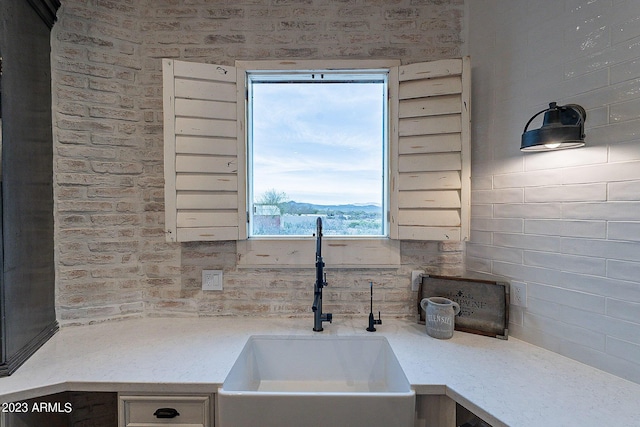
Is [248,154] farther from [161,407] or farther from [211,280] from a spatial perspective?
[161,407]

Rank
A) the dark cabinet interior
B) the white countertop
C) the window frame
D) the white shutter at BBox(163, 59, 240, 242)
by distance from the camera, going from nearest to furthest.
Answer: the white countertop, the dark cabinet interior, the white shutter at BBox(163, 59, 240, 242), the window frame

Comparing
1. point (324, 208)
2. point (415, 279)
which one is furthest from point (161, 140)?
point (415, 279)

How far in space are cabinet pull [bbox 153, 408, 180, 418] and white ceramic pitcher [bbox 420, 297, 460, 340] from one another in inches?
46.2

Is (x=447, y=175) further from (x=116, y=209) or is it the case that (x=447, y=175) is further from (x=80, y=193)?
(x=80, y=193)

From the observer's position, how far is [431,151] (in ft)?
5.35

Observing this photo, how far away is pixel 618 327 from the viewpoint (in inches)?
45.2

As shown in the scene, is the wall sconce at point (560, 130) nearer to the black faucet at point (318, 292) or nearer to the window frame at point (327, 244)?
the window frame at point (327, 244)

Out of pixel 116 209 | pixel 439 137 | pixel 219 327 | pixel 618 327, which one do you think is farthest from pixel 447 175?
pixel 116 209

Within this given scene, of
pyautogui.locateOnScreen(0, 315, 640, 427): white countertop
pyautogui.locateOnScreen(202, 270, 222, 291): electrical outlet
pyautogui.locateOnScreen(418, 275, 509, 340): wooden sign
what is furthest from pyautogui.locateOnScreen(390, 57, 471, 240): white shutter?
pyautogui.locateOnScreen(202, 270, 222, 291): electrical outlet

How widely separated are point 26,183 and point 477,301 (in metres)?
2.22

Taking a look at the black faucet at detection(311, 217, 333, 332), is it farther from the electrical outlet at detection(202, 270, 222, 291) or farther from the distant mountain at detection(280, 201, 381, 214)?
the electrical outlet at detection(202, 270, 222, 291)

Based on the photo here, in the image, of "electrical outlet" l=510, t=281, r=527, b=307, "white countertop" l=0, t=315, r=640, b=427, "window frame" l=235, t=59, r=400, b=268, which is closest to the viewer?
"white countertop" l=0, t=315, r=640, b=427

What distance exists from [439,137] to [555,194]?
0.58m

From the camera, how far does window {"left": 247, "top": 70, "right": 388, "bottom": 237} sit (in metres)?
1.85
